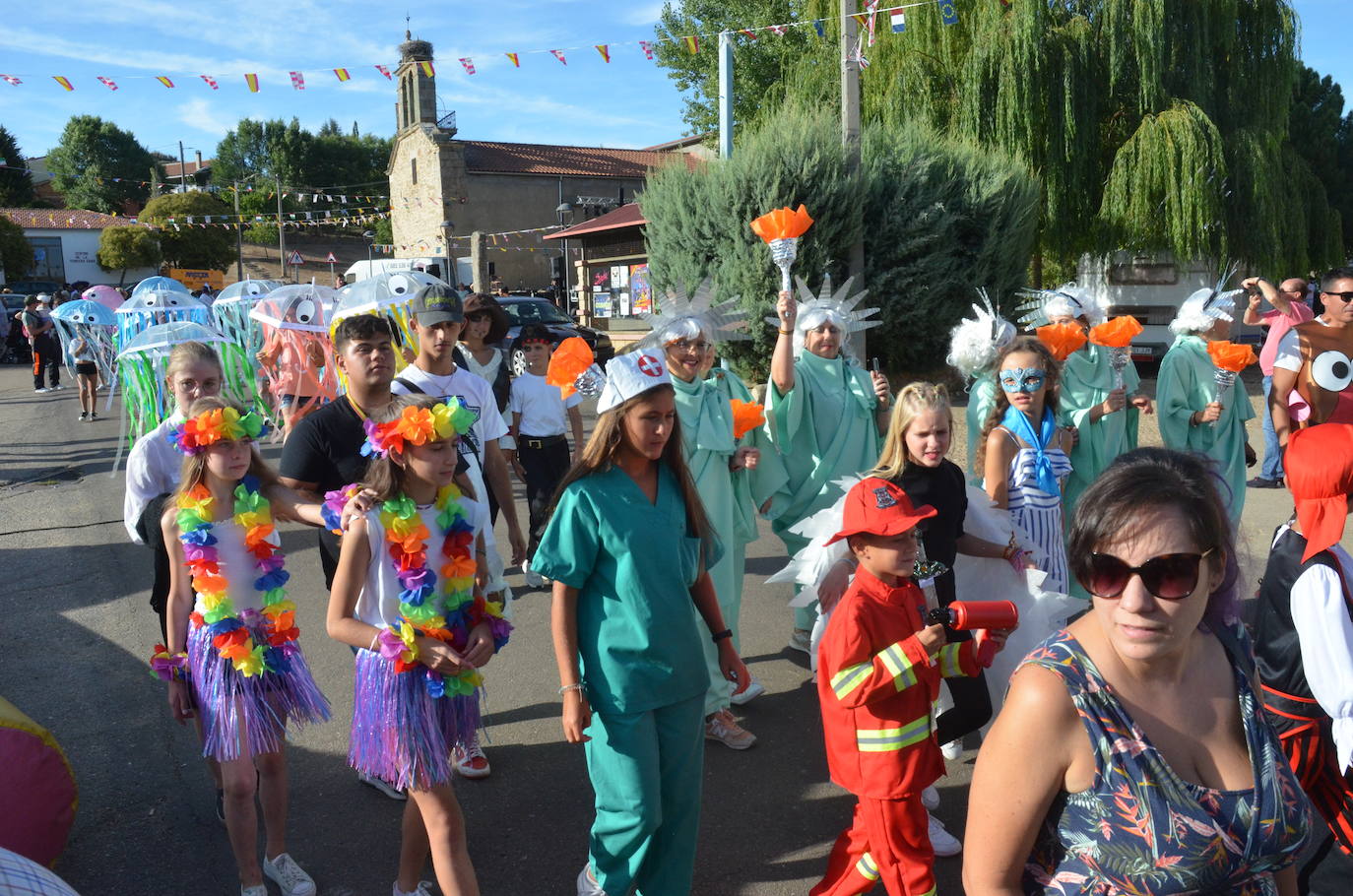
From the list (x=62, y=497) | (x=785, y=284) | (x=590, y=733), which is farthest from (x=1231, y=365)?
(x=62, y=497)

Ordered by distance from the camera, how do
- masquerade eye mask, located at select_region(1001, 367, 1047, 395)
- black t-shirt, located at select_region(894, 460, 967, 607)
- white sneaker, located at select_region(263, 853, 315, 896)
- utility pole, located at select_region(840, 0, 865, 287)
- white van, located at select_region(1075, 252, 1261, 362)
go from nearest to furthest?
1. white sneaker, located at select_region(263, 853, 315, 896)
2. black t-shirt, located at select_region(894, 460, 967, 607)
3. masquerade eye mask, located at select_region(1001, 367, 1047, 395)
4. utility pole, located at select_region(840, 0, 865, 287)
5. white van, located at select_region(1075, 252, 1261, 362)

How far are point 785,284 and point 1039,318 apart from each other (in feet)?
8.66

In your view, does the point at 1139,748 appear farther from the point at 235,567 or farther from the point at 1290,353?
the point at 1290,353

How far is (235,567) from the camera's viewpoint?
10.4ft

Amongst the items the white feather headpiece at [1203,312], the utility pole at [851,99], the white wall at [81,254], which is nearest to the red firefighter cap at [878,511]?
the white feather headpiece at [1203,312]

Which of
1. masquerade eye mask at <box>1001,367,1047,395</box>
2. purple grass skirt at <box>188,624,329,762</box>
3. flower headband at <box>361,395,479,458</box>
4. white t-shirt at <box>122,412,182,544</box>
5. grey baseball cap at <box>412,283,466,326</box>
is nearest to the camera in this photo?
flower headband at <box>361,395,479,458</box>

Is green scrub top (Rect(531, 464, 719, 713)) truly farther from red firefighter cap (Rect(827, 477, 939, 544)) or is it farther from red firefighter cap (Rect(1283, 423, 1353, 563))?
red firefighter cap (Rect(1283, 423, 1353, 563))

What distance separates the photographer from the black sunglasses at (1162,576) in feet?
5.40

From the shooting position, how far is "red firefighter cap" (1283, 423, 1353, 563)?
2.48m

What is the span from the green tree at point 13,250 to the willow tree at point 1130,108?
143 feet

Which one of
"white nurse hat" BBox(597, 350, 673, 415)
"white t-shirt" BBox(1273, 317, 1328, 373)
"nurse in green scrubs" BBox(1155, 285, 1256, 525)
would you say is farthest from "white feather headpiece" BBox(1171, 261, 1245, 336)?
"white nurse hat" BBox(597, 350, 673, 415)

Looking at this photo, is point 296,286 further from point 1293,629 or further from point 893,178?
point 1293,629

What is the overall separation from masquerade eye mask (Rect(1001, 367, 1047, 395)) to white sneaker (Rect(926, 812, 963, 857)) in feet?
6.45

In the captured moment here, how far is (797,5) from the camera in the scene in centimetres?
2506
